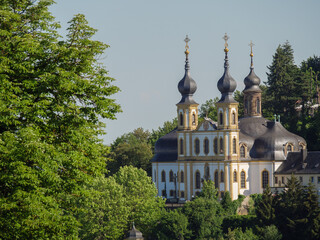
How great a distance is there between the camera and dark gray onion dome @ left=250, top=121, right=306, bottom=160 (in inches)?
3686

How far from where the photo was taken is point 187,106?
96562mm

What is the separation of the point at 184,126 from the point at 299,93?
70.4 ft

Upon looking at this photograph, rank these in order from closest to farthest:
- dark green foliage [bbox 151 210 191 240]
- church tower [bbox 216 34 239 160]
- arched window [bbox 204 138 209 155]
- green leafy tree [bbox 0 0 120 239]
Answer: green leafy tree [bbox 0 0 120 239] → dark green foliage [bbox 151 210 191 240] → church tower [bbox 216 34 239 160] → arched window [bbox 204 138 209 155]

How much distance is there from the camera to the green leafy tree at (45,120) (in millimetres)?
21359

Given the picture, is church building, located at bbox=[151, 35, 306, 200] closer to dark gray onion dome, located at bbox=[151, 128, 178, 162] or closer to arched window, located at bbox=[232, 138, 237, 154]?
arched window, located at bbox=[232, 138, 237, 154]

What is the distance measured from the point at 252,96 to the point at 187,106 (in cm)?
905

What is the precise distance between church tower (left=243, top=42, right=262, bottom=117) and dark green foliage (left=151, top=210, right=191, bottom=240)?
86.6 ft

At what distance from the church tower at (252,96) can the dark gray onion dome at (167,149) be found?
28.2 ft

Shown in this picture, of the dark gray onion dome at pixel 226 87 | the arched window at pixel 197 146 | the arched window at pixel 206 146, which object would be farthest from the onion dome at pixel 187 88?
the arched window at pixel 206 146

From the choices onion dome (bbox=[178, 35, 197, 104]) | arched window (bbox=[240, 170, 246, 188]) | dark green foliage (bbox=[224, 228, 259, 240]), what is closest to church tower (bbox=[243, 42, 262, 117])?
onion dome (bbox=[178, 35, 197, 104])

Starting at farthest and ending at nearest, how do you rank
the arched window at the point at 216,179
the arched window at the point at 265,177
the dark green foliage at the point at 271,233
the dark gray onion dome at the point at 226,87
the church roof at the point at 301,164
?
the dark gray onion dome at the point at 226,87
the arched window at the point at 216,179
the arched window at the point at 265,177
the church roof at the point at 301,164
the dark green foliage at the point at 271,233

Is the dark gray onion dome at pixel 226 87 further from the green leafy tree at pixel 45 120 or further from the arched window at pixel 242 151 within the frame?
the green leafy tree at pixel 45 120

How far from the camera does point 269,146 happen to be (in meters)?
93.8

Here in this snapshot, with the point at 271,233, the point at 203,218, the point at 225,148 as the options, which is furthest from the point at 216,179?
the point at 271,233
